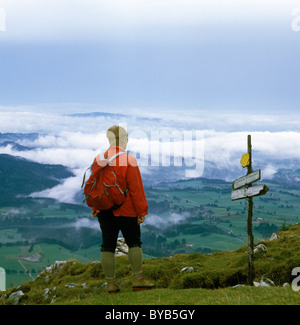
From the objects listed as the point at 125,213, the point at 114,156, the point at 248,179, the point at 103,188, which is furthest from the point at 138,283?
the point at 248,179

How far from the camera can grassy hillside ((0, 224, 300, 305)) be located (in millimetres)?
8094

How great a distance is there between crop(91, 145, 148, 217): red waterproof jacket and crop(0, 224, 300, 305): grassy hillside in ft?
7.02

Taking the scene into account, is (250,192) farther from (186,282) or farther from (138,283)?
(138,283)

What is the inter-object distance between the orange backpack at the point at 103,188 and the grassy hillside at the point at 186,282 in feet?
7.90

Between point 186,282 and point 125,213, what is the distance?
3846 mm

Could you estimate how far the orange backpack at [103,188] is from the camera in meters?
8.68

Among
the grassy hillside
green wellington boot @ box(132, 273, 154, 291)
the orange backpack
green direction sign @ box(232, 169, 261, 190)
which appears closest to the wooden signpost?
green direction sign @ box(232, 169, 261, 190)

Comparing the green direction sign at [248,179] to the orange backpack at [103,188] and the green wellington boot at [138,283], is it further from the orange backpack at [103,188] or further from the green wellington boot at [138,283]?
the green wellington boot at [138,283]

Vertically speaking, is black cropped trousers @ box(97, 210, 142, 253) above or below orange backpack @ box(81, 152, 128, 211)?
below

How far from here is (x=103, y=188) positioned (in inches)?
344

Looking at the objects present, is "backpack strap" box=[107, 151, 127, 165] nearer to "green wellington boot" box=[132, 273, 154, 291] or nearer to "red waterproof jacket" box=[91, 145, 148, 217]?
"red waterproof jacket" box=[91, 145, 148, 217]

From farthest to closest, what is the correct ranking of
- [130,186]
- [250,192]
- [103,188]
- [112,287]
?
[250,192] → [112,287] → [130,186] → [103,188]
